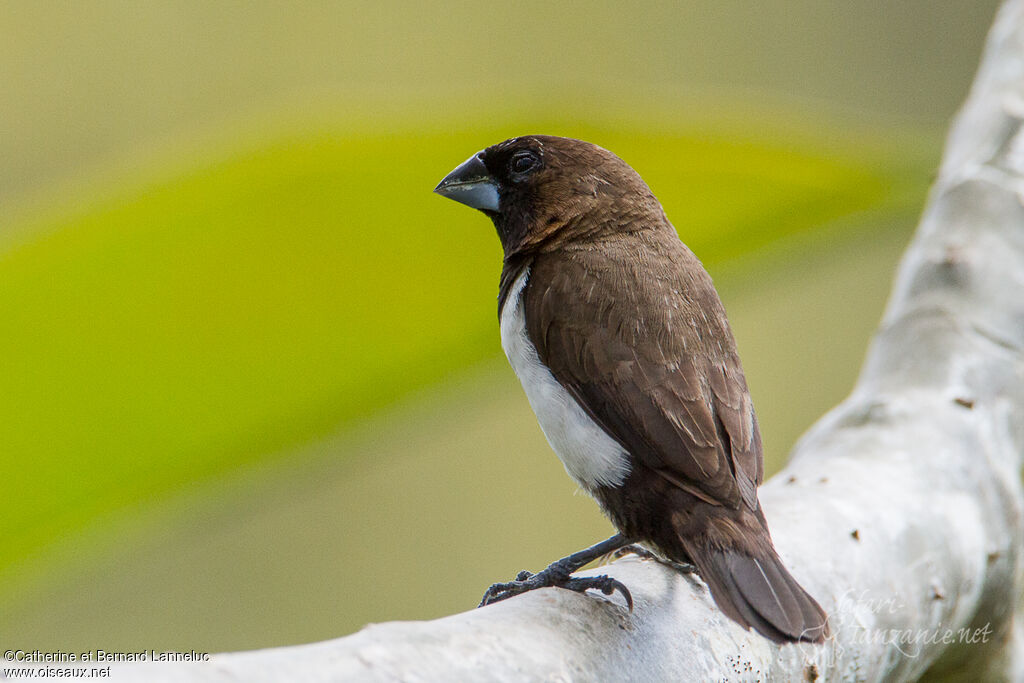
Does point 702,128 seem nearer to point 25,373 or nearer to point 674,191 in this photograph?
point 674,191

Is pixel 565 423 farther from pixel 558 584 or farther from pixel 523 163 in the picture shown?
pixel 523 163

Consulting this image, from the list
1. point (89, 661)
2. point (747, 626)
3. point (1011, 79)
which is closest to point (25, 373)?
point (89, 661)

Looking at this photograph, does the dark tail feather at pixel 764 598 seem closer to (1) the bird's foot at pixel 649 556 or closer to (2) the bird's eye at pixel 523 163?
(1) the bird's foot at pixel 649 556

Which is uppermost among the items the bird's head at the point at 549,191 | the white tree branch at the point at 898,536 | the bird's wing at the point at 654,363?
the bird's head at the point at 549,191

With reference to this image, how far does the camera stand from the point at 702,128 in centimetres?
138

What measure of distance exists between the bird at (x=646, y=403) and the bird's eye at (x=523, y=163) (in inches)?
5.1

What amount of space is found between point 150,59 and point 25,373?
335cm

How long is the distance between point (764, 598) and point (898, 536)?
12.5 inches

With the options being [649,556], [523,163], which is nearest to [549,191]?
[523,163]

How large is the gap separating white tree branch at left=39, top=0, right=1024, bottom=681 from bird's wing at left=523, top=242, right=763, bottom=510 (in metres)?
0.11

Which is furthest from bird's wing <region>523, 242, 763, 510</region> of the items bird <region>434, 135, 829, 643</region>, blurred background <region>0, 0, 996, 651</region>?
blurred background <region>0, 0, 996, 651</region>

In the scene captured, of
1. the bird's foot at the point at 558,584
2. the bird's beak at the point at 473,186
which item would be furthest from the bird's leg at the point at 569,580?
the bird's beak at the point at 473,186

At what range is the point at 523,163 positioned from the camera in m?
1.42

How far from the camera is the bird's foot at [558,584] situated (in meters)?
0.98
